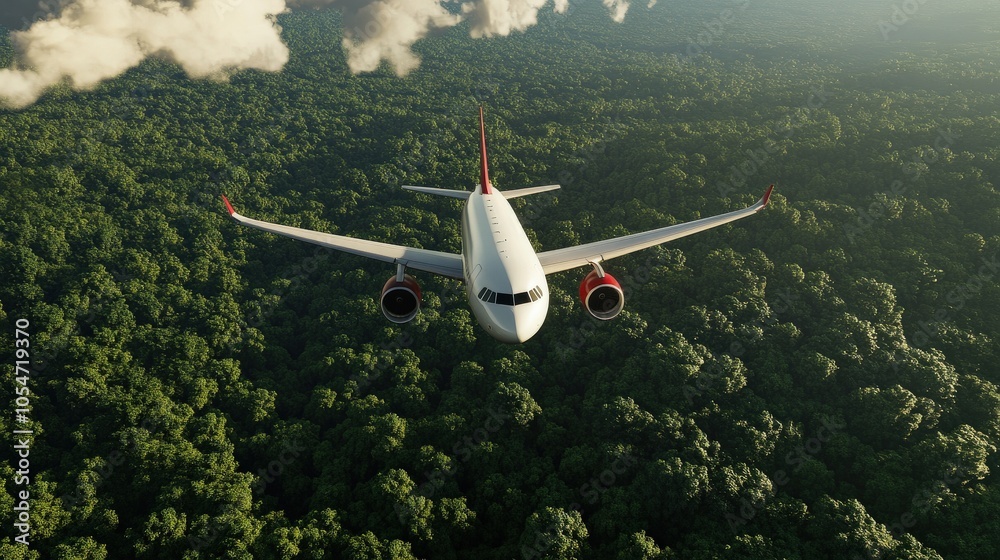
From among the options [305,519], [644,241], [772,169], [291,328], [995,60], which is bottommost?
[291,328]

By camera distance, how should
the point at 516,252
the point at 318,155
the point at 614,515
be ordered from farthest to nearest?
the point at 318,155 < the point at 614,515 < the point at 516,252

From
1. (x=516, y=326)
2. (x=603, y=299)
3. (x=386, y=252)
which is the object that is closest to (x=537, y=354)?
(x=603, y=299)

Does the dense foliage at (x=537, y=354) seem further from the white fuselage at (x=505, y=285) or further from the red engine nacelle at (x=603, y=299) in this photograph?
the white fuselage at (x=505, y=285)

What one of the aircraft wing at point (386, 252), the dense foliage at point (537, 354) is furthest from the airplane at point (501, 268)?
the dense foliage at point (537, 354)

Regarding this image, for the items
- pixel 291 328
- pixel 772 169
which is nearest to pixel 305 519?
pixel 291 328

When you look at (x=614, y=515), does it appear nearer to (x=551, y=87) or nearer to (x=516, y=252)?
(x=516, y=252)

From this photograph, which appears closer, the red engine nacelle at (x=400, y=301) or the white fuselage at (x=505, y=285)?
the white fuselage at (x=505, y=285)

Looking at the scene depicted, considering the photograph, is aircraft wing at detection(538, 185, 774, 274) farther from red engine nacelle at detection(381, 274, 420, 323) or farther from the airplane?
red engine nacelle at detection(381, 274, 420, 323)
